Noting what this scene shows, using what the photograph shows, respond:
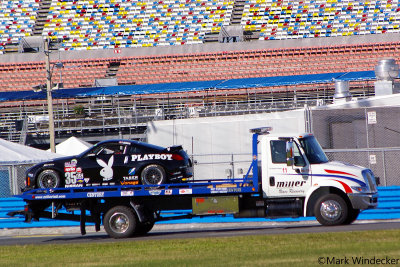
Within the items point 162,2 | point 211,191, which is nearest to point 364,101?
point 211,191

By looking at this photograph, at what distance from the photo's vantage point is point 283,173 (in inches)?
616

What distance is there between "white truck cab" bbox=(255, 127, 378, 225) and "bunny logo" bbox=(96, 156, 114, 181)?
3161 mm

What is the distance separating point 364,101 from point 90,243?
13561 mm

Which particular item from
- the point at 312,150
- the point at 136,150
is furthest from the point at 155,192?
the point at 312,150

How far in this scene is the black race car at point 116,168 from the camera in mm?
16344

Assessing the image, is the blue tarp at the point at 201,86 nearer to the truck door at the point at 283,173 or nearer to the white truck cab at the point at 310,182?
the white truck cab at the point at 310,182

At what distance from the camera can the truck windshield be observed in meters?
15.7

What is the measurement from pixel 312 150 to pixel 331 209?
4.11 feet

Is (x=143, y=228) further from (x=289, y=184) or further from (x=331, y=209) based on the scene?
(x=331, y=209)

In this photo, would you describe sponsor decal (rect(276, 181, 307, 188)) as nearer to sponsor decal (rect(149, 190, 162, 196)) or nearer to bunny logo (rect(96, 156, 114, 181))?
sponsor decal (rect(149, 190, 162, 196))

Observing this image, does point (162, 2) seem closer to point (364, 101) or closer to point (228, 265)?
point (364, 101)

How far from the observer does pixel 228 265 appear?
1124 centimetres

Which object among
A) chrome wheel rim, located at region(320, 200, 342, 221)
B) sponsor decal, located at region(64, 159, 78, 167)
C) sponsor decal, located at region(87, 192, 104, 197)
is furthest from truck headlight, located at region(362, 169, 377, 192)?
sponsor decal, located at region(64, 159, 78, 167)

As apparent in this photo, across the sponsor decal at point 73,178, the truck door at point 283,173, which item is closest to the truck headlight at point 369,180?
the truck door at point 283,173
